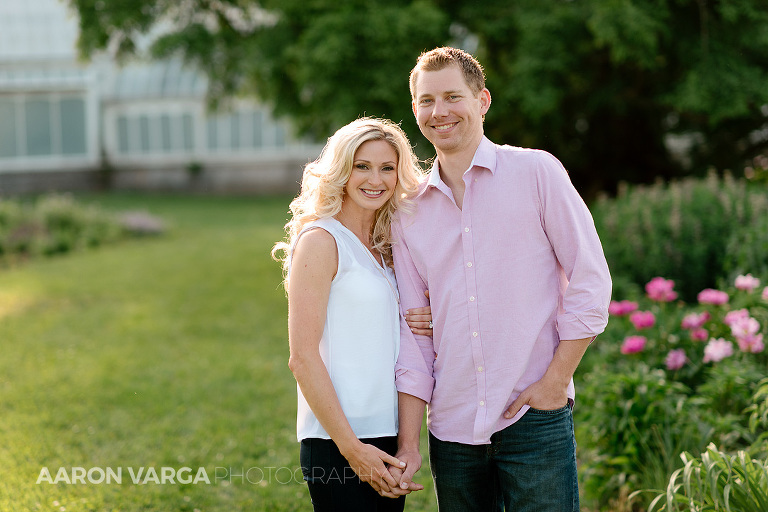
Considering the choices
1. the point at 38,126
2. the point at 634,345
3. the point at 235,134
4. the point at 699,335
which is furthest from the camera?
the point at 235,134

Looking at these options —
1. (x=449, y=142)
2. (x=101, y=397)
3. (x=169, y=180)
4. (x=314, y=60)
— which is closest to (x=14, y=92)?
(x=169, y=180)

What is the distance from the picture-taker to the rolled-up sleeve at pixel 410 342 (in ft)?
7.85

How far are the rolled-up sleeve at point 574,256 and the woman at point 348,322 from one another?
1.58 ft

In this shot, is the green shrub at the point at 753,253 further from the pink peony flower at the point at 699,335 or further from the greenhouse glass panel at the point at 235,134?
the greenhouse glass panel at the point at 235,134

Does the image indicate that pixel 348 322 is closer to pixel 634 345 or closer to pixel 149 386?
pixel 634 345

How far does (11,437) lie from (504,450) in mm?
3900

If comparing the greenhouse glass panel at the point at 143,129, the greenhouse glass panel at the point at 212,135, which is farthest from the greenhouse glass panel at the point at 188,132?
the greenhouse glass panel at the point at 143,129

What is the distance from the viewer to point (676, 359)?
4.04 m

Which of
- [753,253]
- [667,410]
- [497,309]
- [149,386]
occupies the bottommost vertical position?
[149,386]

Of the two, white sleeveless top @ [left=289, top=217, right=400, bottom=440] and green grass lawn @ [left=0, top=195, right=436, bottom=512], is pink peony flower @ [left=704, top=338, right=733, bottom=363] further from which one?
white sleeveless top @ [left=289, top=217, right=400, bottom=440]

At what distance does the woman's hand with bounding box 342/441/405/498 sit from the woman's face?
797 mm

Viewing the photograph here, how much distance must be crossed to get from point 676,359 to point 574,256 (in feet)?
7.06

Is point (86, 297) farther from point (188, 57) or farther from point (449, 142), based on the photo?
point (449, 142)

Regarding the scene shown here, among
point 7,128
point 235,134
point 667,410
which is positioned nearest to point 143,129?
point 235,134
